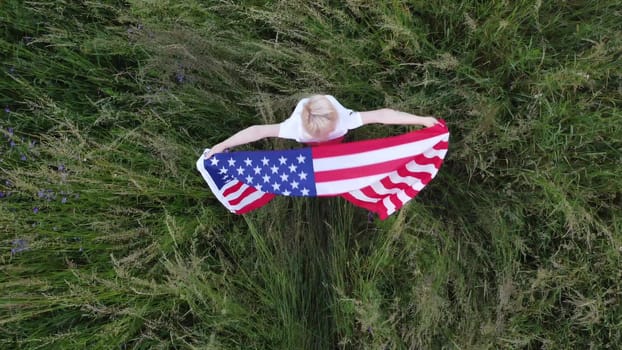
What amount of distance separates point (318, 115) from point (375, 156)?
1.21ft

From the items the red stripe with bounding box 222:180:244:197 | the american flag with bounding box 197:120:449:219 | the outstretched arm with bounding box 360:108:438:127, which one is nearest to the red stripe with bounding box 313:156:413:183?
the american flag with bounding box 197:120:449:219

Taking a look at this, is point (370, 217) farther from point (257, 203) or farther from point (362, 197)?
point (257, 203)

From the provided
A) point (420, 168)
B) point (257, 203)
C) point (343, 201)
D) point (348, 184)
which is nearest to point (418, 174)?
point (420, 168)

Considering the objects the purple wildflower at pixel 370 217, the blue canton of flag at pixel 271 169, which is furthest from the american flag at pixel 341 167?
the purple wildflower at pixel 370 217

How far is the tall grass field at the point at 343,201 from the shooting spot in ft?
8.70

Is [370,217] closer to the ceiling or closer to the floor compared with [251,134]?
closer to the floor

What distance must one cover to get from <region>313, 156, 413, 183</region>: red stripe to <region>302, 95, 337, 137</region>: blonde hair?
232mm

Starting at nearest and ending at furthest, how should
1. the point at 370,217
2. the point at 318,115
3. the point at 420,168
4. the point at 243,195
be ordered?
the point at 318,115 → the point at 420,168 → the point at 243,195 → the point at 370,217

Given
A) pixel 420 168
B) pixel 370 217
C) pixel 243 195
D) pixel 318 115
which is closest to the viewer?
pixel 318 115

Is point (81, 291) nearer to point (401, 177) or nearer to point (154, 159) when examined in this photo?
point (154, 159)

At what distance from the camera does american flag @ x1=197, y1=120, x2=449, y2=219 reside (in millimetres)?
2393

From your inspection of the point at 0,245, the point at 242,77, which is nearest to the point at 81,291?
the point at 0,245

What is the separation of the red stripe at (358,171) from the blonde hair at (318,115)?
23cm

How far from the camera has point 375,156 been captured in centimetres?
241
